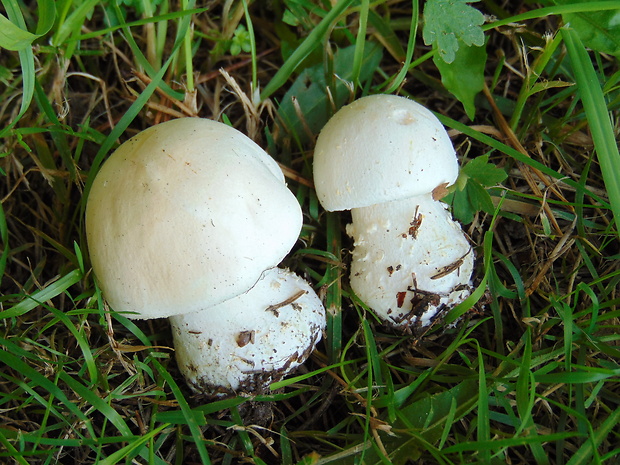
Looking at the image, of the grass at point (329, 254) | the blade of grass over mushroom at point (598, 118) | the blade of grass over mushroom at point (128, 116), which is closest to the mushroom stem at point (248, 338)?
the grass at point (329, 254)

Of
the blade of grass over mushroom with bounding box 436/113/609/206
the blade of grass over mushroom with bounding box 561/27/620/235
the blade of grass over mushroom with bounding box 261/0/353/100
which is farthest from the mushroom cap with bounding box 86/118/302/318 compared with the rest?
the blade of grass over mushroom with bounding box 561/27/620/235

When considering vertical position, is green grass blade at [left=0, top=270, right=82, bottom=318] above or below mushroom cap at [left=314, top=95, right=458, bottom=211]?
below

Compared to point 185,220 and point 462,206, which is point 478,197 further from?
point 185,220

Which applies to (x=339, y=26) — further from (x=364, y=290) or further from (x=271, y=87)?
(x=364, y=290)

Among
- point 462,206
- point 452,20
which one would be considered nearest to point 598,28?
point 452,20

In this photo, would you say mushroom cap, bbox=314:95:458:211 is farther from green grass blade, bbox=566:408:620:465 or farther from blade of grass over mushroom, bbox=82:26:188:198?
green grass blade, bbox=566:408:620:465

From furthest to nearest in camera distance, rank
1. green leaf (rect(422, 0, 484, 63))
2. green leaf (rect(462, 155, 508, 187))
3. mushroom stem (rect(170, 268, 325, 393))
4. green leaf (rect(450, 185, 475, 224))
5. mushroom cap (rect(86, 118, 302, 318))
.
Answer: green leaf (rect(450, 185, 475, 224))
green leaf (rect(462, 155, 508, 187))
mushroom stem (rect(170, 268, 325, 393))
green leaf (rect(422, 0, 484, 63))
mushroom cap (rect(86, 118, 302, 318))

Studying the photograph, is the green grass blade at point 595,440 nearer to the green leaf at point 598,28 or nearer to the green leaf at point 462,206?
the green leaf at point 462,206
